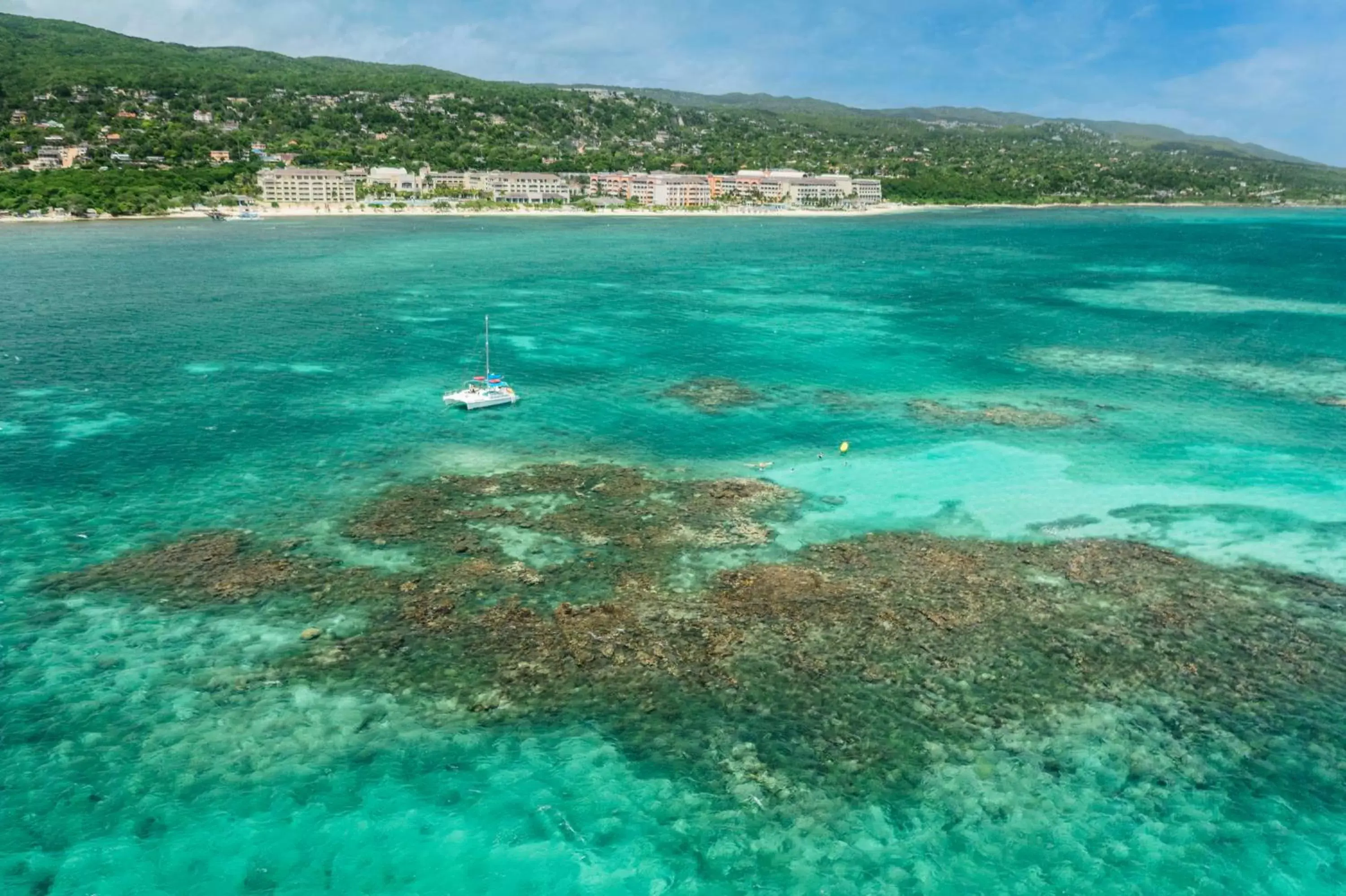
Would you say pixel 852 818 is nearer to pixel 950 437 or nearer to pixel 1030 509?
pixel 1030 509

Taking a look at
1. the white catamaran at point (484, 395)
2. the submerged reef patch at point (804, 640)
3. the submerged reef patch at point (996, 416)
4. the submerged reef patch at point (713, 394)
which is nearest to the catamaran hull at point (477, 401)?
the white catamaran at point (484, 395)

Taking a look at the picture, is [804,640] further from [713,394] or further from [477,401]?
[713,394]

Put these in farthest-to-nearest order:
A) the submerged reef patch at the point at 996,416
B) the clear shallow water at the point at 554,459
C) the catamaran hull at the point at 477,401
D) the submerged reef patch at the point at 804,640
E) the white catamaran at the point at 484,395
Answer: the white catamaran at the point at 484,395 < the catamaran hull at the point at 477,401 < the submerged reef patch at the point at 996,416 < the submerged reef patch at the point at 804,640 < the clear shallow water at the point at 554,459

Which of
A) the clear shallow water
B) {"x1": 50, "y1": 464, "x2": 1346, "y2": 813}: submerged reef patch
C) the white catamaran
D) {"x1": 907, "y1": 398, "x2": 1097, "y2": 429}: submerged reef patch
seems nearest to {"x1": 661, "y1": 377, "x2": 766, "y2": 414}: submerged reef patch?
the clear shallow water

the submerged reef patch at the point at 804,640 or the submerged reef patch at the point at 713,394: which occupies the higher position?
the submerged reef patch at the point at 713,394

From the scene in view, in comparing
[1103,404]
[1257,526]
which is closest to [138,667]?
[1257,526]

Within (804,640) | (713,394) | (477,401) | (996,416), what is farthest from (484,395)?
(996,416)

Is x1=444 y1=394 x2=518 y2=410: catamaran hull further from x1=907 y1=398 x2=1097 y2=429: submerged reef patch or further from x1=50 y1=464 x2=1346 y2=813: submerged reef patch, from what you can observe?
x1=907 y1=398 x2=1097 y2=429: submerged reef patch

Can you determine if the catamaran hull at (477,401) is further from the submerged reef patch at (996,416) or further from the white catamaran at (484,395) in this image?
the submerged reef patch at (996,416)

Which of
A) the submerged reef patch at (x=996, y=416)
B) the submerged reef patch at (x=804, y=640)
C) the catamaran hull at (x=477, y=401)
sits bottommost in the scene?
the submerged reef patch at (x=804, y=640)
